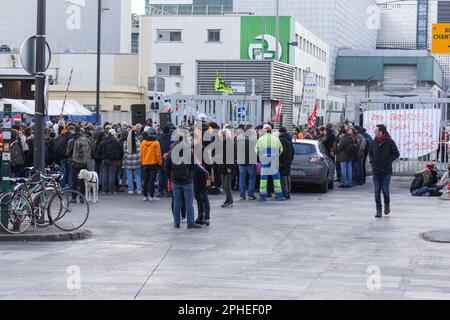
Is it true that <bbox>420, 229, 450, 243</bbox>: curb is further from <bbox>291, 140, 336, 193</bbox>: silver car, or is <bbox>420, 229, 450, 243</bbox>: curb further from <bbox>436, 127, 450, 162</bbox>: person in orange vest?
<bbox>436, 127, 450, 162</bbox>: person in orange vest

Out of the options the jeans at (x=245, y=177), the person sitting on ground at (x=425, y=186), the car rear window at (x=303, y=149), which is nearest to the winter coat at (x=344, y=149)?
the car rear window at (x=303, y=149)

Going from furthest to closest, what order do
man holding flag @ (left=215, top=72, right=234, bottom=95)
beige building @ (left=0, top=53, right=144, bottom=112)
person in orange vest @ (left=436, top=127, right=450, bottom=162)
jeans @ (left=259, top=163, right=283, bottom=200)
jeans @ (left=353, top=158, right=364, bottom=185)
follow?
beige building @ (left=0, top=53, right=144, bottom=112), man holding flag @ (left=215, top=72, right=234, bottom=95), person in orange vest @ (left=436, top=127, right=450, bottom=162), jeans @ (left=353, top=158, right=364, bottom=185), jeans @ (left=259, top=163, right=283, bottom=200)

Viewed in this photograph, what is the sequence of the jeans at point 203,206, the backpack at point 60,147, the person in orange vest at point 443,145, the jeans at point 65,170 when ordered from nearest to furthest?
the jeans at point 203,206 < the backpack at point 60,147 < the jeans at point 65,170 < the person in orange vest at point 443,145

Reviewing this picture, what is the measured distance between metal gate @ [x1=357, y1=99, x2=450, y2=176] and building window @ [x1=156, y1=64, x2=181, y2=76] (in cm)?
3976

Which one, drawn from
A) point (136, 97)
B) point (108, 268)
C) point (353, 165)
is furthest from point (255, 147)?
point (136, 97)

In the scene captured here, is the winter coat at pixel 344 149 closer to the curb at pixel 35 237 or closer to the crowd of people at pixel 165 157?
the crowd of people at pixel 165 157

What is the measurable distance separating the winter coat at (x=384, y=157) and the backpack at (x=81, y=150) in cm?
698

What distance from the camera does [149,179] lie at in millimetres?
22484

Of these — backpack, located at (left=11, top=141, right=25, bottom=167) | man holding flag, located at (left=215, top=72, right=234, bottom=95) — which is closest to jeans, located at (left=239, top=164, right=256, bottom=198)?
backpack, located at (left=11, top=141, right=25, bottom=167)

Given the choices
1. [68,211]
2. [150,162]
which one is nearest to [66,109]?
[150,162]

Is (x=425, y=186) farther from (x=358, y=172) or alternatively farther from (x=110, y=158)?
(x=110, y=158)

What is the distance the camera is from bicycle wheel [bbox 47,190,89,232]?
16.0 m

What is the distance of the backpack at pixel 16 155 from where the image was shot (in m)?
22.4
